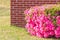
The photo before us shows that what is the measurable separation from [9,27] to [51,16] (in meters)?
2.50

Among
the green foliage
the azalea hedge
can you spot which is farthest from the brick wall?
the green foliage

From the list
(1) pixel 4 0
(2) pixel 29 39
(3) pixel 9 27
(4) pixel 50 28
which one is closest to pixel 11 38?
(2) pixel 29 39

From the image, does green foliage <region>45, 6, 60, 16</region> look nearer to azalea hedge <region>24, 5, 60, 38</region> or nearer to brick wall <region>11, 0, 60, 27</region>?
azalea hedge <region>24, 5, 60, 38</region>

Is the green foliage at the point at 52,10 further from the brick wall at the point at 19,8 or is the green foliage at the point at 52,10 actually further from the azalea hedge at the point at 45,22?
the brick wall at the point at 19,8

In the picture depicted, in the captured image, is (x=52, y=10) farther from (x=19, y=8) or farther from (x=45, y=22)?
(x=19, y=8)

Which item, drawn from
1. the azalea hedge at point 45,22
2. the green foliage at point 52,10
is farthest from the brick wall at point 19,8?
the green foliage at point 52,10

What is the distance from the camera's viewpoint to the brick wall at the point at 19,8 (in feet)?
35.0

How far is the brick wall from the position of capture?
1068cm

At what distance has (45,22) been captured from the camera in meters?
8.65

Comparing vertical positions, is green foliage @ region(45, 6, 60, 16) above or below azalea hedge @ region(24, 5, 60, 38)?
above

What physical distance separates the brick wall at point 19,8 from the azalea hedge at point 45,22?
4.85 ft

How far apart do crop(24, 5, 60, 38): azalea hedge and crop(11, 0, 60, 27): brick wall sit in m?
1.48

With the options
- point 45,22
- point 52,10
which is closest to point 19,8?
point 52,10

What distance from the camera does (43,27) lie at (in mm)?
8641
